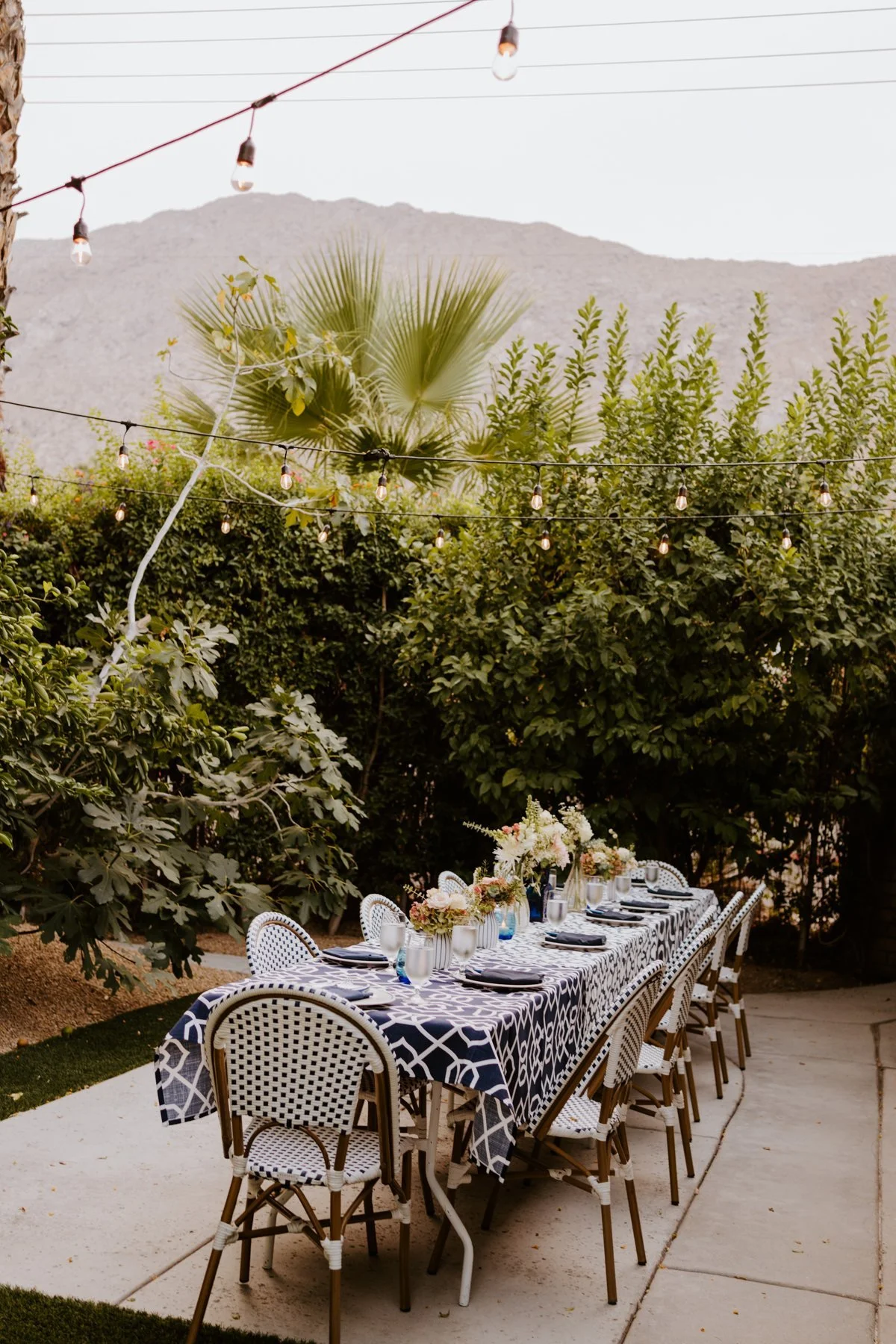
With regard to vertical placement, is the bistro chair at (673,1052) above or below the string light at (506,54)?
below

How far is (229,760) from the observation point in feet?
22.1

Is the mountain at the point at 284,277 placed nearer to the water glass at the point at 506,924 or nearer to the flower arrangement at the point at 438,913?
the water glass at the point at 506,924

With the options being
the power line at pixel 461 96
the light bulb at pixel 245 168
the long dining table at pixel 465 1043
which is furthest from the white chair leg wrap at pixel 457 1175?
the power line at pixel 461 96

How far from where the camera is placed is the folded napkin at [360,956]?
3744mm

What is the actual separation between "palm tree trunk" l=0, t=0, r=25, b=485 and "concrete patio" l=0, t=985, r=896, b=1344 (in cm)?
248

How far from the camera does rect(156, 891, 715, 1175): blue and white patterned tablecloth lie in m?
2.92

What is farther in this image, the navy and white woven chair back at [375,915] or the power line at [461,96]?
the power line at [461,96]

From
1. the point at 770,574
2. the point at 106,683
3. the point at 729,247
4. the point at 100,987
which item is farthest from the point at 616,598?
the point at 729,247

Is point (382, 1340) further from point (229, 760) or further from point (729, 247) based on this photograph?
point (729, 247)

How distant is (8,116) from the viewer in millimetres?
4172

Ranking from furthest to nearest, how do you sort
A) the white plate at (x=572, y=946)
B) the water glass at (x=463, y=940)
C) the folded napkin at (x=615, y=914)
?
the folded napkin at (x=615, y=914)
the white plate at (x=572, y=946)
the water glass at (x=463, y=940)

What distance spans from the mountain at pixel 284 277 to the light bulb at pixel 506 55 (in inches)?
1237

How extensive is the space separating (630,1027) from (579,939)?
3.47 ft

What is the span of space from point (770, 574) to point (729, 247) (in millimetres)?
36509
